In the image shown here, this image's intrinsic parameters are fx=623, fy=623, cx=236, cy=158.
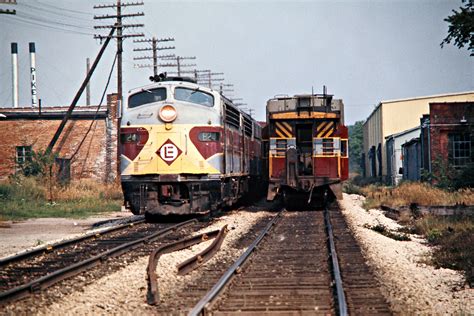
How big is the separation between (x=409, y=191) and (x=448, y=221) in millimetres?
9670

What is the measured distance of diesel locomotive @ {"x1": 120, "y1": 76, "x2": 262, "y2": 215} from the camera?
16.4 metres

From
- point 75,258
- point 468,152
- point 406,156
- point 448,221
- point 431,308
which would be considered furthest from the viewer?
point 406,156

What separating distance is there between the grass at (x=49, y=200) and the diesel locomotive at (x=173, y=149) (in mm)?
6484

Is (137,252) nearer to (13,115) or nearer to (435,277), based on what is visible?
(435,277)

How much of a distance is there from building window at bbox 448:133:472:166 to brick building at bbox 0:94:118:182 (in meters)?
20.5

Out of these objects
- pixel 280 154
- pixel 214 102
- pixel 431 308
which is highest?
pixel 214 102

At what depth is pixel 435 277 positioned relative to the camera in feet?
29.5

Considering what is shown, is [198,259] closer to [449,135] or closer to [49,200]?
[49,200]

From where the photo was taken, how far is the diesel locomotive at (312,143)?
19.8 meters

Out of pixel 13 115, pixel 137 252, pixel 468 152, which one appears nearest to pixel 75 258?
pixel 137 252

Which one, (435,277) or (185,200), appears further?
(185,200)

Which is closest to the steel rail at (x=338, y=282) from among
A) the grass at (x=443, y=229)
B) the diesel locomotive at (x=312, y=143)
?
the grass at (x=443, y=229)

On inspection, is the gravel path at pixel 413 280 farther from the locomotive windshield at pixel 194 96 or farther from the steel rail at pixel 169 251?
the locomotive windshield at pixel 194 96

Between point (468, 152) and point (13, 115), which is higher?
point (13, 115)
